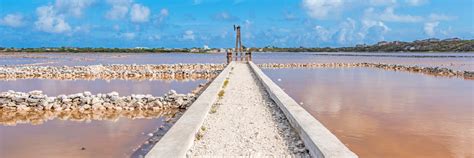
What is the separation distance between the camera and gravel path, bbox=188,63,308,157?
6.57 m

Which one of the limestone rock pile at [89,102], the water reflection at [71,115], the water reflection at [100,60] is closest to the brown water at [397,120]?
the limestone rock pile at [89,102]

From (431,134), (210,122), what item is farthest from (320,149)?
(431,134)

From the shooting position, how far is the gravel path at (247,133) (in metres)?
6.57

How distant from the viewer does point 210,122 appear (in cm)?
873

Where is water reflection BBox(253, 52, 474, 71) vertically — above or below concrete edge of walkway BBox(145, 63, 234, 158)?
below

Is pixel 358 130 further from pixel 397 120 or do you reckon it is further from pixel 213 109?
pixel 213 109

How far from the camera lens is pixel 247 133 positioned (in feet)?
25.3

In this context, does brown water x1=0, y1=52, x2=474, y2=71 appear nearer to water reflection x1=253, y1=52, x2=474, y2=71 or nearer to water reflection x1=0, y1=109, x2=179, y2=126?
water reflection x1=253, y1=52, x2=474, y2=71

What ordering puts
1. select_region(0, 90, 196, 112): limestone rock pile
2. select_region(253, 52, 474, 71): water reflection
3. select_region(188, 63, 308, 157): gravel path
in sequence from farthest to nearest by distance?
select_region(253, 52, 474, 71): water reflection
select_region(0, 90, 196, 112): limestone rock pile
select_region(188, 63, 308, 157): gravel path

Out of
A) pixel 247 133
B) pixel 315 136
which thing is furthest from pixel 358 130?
pixel 315 136

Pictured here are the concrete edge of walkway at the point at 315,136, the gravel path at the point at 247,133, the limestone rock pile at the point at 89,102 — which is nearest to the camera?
the concrete edge of walkway at the point at 315,136

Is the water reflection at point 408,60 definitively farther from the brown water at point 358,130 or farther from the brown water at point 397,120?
the brown water at point 358,130

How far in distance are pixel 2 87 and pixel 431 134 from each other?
687 inches

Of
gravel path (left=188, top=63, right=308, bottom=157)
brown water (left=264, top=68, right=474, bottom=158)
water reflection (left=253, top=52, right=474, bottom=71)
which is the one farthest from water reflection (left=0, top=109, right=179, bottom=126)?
water reflection (left=253, top=52, right=474, bottom=71)
